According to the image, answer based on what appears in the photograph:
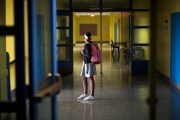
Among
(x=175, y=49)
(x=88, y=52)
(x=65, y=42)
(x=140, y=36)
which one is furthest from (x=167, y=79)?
(x=65, y=42)

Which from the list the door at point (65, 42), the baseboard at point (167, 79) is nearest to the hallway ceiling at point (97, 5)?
the door at point (65, 42)

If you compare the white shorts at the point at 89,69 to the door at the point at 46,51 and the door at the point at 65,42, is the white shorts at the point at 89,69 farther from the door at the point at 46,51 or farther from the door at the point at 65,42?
the door at the point at 65,42

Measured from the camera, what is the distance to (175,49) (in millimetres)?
10711

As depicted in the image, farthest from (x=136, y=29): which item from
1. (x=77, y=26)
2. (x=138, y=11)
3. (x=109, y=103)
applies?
(x=77, y=26)

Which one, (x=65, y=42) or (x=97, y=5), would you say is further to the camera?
(x=97, y=5)

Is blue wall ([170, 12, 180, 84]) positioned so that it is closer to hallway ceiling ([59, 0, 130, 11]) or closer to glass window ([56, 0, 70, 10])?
hallway ceiling ([59, 0, 130, 11])

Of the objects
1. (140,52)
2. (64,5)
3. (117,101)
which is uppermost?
(64,5)

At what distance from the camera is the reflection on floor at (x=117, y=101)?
23.8 ft

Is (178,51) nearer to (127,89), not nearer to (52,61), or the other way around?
(127,89)

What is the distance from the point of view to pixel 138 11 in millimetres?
14109

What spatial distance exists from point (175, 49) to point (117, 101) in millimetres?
2918

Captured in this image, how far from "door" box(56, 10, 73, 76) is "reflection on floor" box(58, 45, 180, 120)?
1.52 metres

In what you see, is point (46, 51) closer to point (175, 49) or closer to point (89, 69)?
point (89, 69)

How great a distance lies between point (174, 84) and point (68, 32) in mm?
5001
